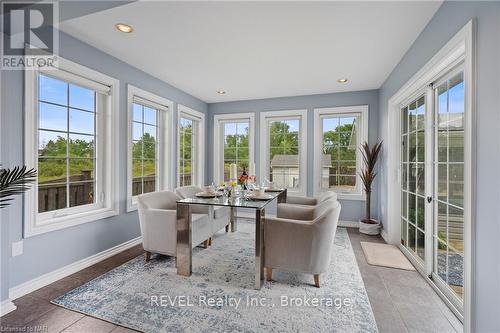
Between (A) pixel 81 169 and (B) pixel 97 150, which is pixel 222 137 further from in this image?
(A) pixel 81 169

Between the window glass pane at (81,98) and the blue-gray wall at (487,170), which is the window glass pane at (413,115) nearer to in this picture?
the blue-gray wall at (487,170)

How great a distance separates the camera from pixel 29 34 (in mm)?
2062

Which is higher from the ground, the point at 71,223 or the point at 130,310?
the point at 71,223

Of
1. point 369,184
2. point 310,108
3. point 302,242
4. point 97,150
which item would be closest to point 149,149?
point 97,150

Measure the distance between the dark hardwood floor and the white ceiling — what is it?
2486mm

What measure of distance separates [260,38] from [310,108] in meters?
2.35

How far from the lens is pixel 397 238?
10.8 feet

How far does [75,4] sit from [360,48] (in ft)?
9.15

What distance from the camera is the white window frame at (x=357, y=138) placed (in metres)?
4.18

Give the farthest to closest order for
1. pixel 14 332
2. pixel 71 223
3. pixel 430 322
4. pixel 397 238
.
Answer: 1. pixel 397 238
2. pixel 71 223
3. pixel 430 322
4. pixel 14 332

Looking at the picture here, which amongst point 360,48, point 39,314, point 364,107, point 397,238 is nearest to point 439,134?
point 360,48

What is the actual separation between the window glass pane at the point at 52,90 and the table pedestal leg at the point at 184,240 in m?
1.70

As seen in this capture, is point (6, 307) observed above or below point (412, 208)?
below

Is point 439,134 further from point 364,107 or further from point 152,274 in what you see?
point 152,274
